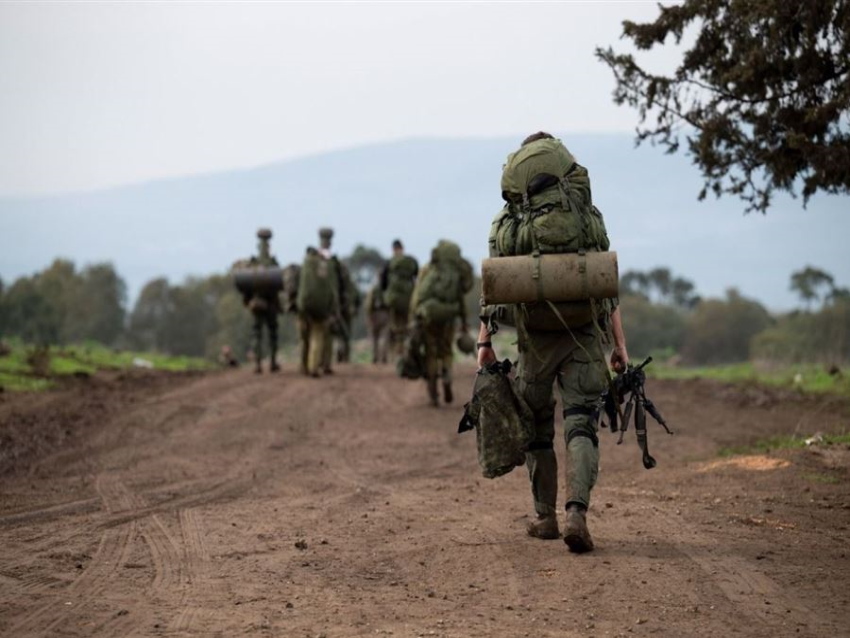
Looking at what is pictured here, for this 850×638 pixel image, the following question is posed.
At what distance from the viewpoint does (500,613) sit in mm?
5773

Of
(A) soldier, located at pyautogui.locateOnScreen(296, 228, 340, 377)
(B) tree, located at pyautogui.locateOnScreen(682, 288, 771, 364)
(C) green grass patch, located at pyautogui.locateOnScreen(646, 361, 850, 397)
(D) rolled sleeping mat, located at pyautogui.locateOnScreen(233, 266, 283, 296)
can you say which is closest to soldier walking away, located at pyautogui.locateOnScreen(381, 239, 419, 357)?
(A) soldier, located at pyautogui.locateOnScreen(296, 228, 340, 377)

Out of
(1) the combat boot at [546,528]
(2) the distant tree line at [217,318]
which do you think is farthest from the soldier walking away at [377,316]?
(1) the combat boot at [546,528]

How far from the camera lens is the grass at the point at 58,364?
1852 cm

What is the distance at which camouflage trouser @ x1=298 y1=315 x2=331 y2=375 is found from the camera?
2245cm

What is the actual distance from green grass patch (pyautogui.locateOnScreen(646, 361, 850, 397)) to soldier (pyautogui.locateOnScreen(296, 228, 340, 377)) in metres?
7.79

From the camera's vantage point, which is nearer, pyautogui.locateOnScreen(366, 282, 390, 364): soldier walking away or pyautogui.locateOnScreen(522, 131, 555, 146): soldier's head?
pyautogui.locateOnScreen(522, 131, 555, 146): soldier's head

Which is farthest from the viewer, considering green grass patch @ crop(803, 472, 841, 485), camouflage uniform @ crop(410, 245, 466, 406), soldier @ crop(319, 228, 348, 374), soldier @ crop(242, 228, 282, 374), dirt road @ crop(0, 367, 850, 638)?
soldier @ crop(242, 228, 282, 374)

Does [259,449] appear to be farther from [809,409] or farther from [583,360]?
[809,409]

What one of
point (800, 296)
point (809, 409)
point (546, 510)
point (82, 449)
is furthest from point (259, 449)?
point (800, 296)

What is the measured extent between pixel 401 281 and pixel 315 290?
13.7 feet

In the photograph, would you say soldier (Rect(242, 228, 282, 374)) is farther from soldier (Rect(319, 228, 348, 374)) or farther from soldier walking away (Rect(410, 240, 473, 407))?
soldier walking away (Rect(410, 240, 473, 407))

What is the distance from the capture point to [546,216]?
23.1 feet

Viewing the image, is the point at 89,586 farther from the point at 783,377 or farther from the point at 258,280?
the point at 783,377

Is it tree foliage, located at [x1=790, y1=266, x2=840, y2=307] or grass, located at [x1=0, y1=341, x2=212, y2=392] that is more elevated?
tree foliage, located at [x1=790, y1=266, x2=840, y2=307]
